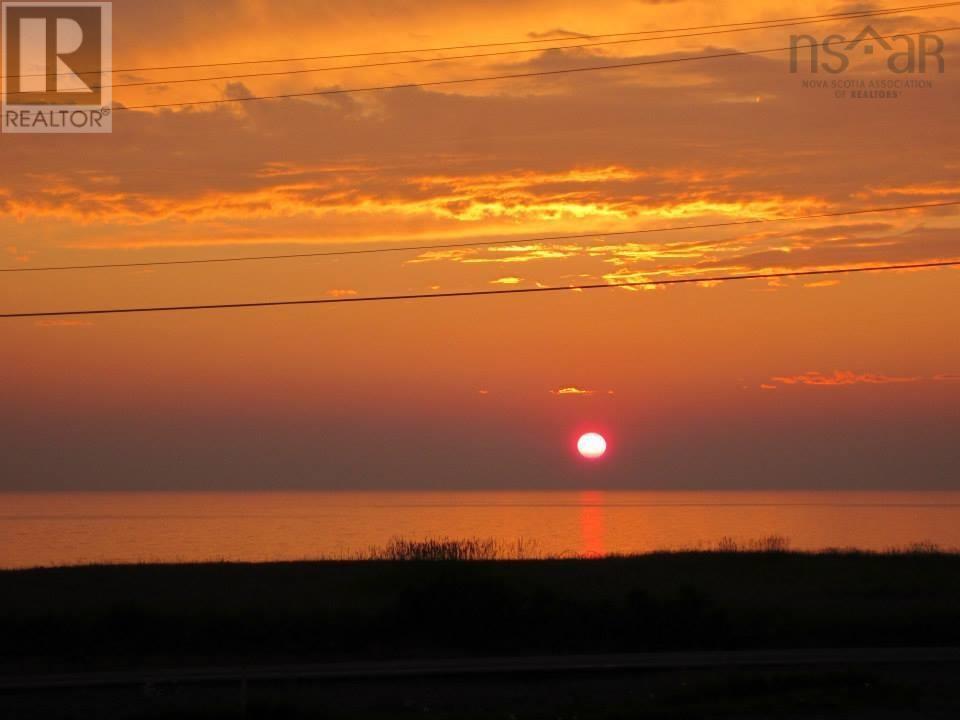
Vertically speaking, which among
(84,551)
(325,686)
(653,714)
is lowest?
(653,714)

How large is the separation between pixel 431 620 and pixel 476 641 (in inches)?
45.1

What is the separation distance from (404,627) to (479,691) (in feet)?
16.5

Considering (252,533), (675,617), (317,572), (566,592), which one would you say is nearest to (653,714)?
(675,617)

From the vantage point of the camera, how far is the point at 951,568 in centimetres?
3144

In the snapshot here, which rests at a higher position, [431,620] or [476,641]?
[431,620]

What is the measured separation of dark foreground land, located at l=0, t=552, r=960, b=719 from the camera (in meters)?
16.0

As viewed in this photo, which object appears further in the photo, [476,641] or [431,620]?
[431,620]

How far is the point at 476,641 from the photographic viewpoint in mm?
22172

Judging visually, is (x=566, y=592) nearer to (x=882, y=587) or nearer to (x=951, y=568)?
(x=882, y=587)

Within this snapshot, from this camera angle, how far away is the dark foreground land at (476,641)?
16.0 m

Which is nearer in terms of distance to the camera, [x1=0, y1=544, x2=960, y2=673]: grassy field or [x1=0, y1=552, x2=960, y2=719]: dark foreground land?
[x1=0, y1=552, x2=960, y2=719]: dark foreground land

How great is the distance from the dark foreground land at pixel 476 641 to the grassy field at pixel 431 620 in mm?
42

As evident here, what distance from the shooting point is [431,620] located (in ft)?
74.7

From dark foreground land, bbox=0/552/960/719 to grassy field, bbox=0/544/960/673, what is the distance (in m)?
0.04
